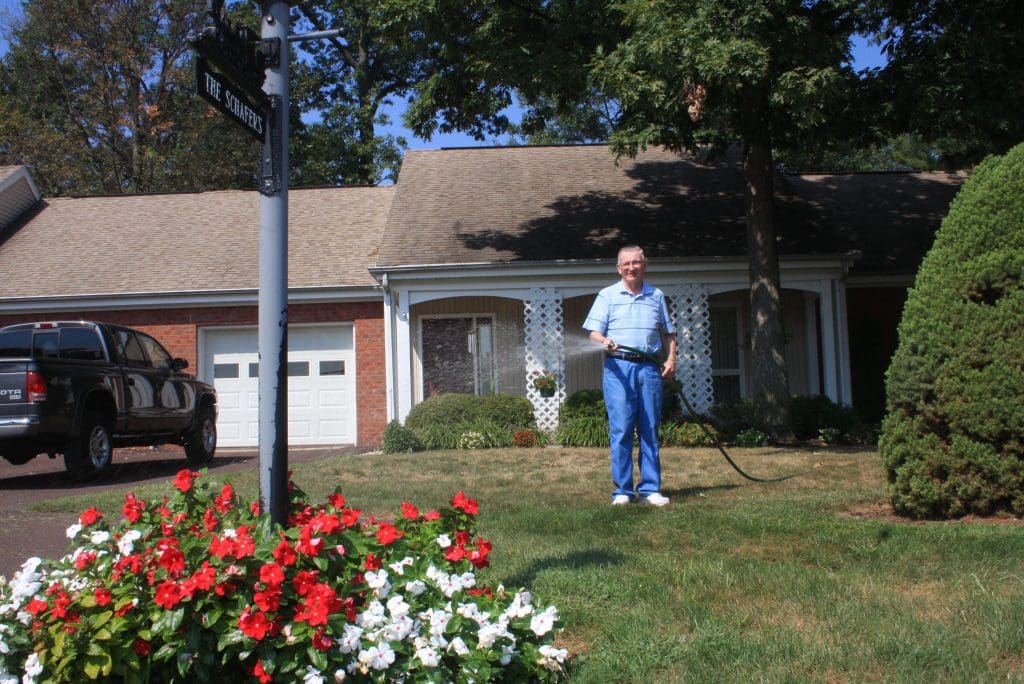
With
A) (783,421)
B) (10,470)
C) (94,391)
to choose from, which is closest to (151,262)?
(10,470)

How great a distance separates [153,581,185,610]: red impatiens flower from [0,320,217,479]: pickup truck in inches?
292

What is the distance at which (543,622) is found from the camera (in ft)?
10.5

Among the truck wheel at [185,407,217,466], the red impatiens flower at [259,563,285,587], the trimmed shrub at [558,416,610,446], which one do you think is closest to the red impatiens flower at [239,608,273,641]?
the red impatiens flower at [259,563,285,587]

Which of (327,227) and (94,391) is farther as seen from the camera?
(327,227)

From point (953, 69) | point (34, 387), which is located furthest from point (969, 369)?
point (34, 387)

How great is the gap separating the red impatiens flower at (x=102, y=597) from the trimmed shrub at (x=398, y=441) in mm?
10375

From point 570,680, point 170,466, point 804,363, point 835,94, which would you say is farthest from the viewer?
point 804,363

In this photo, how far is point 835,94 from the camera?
10.2 m

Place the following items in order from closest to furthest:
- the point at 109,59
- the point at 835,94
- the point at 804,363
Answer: the point at 835,94, the point at 804,363, the point at 109,59

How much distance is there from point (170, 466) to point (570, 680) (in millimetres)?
10427

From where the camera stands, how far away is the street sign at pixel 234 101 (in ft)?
10.7

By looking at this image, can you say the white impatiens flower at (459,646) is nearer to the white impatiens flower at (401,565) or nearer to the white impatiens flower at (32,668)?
the white impatiens flower at (401,565)

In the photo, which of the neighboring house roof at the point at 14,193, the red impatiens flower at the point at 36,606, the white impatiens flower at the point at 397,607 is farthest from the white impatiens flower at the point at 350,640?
the neighboring house roof at the point at 14,193

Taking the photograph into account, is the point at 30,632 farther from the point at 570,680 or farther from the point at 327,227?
the point at 327,227
